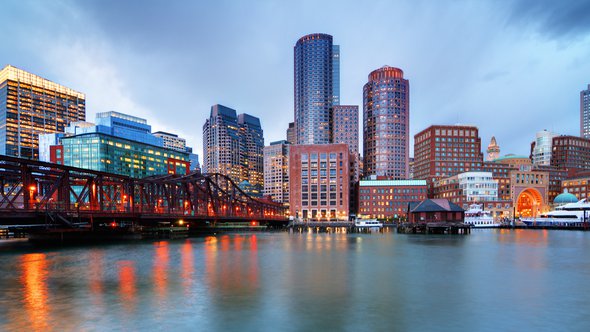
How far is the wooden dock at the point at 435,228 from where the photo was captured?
101250mm

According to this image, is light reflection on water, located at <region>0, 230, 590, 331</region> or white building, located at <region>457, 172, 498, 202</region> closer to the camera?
light reflection on water, located at <region>0, 230, 590, 331</region>

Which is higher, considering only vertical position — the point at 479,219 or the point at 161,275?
the point at 161,275

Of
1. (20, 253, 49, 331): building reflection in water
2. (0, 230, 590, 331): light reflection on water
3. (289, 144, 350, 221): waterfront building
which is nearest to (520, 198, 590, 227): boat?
(289, 144, 350, 221): waterfront building

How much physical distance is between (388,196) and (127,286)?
6102 inches

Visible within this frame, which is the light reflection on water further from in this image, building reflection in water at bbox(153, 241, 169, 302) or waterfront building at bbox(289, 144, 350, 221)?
waterfront building at bbox(289, 144, 350, 221)

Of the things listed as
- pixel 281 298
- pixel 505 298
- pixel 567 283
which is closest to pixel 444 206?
pixel 567 283

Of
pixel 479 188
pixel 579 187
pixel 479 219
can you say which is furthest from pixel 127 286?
pixel 579 187

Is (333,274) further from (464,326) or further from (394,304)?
(464,326)

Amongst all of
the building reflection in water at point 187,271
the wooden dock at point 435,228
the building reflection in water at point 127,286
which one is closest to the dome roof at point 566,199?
the wooden dock at point 435,228

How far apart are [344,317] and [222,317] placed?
24.5ft

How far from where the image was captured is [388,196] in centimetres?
17400

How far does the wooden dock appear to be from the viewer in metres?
101

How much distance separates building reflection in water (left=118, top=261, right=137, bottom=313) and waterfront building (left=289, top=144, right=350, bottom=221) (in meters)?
133

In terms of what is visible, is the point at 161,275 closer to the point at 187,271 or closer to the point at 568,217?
the point at 187,271
